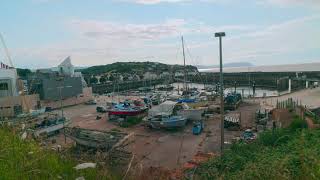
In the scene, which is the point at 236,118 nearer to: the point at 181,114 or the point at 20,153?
the point at 181,114

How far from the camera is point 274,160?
8.09 metres

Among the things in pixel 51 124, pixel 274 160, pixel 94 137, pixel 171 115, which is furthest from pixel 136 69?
pixel 274 160

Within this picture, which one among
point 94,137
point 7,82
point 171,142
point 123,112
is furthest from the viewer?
point 7,82

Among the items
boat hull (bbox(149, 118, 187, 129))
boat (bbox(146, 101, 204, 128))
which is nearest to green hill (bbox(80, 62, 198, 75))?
boat (bbox(146, 101, 204, 128))

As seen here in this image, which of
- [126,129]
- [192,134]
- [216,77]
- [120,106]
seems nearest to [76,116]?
[120,106]

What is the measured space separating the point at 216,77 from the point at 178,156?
7627 cm

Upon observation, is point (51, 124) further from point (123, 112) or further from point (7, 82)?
point (7, 82)

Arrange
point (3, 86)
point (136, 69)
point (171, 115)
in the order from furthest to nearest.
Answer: point (136, 69), point (3, 86), point (171, 115)

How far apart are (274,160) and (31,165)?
230 inches

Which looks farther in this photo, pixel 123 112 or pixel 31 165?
pixel 123 112

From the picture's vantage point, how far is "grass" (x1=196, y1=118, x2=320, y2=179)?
482 cm

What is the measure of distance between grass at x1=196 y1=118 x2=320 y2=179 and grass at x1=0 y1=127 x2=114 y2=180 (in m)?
2.57

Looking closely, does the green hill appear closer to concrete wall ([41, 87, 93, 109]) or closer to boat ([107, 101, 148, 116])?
concrete wall ([41, 87, 93, 109])

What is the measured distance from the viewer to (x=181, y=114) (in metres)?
27.2
